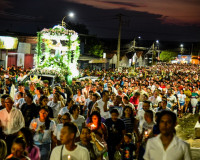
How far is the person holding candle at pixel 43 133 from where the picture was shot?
5109mm

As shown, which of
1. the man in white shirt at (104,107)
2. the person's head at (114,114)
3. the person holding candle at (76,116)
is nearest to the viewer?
the person's head at (114,114)

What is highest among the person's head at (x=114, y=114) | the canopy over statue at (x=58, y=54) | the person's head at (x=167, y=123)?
the canopy over statue at (x=58, y=54)

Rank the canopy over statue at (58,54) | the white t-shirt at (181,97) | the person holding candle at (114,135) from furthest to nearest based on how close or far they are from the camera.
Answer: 1. the canopy over statue at (58,54)
2. the white t-shirt at (181,97)
3. the person holding candle at (114,135)

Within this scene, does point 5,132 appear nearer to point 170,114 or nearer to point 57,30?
point 170,114

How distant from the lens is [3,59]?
30.7 metres

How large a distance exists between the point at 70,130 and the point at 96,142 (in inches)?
37.7

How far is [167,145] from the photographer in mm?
3289

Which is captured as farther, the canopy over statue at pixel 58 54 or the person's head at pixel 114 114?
the canopy over statue at pixel 58 54

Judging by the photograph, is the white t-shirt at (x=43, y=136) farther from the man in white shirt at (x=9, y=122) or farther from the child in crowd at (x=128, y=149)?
the child in crowd at (x=128, y=149)

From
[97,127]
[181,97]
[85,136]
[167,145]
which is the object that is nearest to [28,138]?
[85,136]

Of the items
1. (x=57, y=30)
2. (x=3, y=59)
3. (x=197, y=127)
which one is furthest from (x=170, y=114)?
(x=3, y=59)

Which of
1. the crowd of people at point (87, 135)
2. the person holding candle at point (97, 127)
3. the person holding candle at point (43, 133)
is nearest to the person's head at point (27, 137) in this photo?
the crowd of people at point (87, 135)

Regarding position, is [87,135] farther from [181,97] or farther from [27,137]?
[181,97]

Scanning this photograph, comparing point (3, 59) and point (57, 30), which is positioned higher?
point (57, 30)
